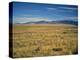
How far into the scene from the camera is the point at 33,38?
2195mm

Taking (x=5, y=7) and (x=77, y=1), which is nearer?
(x=5, y=7)

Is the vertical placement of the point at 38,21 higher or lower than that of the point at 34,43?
higher

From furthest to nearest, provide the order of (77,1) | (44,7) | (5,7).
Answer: (77,1) → (44,7) → (5,7)

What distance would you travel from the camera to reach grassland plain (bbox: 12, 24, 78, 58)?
213 centimetres

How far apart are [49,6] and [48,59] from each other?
648mm

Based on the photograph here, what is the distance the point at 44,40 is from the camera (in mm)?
2242

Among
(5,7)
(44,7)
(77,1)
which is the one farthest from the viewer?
(77,1)

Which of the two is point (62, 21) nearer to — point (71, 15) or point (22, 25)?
point (71, 15)

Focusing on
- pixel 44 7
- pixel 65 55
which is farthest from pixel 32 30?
pixel 65 55

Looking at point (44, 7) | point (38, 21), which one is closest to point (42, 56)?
point (38, 21)

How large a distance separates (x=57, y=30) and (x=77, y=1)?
19.5 inches

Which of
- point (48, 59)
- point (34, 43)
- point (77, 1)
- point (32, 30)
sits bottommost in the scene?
point (48, 59)

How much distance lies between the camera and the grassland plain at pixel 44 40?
6.99 ft

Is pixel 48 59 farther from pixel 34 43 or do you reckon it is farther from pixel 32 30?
pixel 32 30
